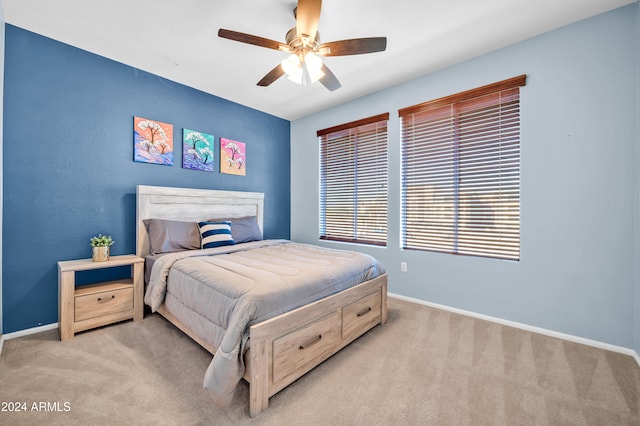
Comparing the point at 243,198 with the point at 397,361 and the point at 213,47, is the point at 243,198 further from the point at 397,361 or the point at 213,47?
the point at 397,361

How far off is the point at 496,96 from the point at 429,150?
78 cm

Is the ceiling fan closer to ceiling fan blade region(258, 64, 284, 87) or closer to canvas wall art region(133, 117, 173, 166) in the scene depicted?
ceiling fan blade region(258, 64, 284, 87)

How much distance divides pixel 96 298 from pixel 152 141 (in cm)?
174

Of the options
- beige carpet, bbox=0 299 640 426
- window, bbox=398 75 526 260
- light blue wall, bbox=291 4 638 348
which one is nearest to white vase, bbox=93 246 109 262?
beige carpet, bbox=0 299 640 426

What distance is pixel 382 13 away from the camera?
2086 millimetres

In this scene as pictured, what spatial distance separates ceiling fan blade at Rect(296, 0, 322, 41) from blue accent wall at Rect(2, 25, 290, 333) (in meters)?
2.18

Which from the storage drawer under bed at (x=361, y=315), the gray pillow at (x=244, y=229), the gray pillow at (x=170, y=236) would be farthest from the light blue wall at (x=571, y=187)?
the gray pillow at (x=170, y=236)

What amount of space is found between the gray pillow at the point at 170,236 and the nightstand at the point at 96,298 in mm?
227

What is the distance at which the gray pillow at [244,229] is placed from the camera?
3296 millimetres

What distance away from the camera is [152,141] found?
3.02 metres

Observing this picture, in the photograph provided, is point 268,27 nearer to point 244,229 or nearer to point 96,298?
point 244,229

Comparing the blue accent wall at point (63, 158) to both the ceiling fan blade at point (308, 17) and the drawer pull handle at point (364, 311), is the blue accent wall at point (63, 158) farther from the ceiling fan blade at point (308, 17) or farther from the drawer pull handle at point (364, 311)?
the drawer pull handle at point (364, 311)

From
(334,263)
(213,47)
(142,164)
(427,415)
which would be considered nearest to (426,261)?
(334,263)

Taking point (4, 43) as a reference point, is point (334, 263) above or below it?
below
